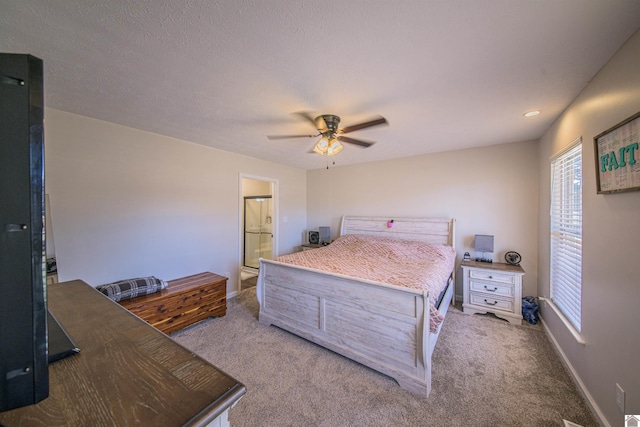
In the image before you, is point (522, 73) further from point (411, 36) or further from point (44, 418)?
point (44, 418)

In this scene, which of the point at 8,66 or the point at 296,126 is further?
the point at 296,126

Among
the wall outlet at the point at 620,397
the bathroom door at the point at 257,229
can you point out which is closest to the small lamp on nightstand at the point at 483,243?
the wall outlet at the point at 620,397

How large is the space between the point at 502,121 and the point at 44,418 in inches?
135

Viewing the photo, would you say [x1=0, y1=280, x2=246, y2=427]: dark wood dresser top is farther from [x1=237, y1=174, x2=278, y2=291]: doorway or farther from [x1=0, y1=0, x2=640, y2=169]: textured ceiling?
[x1=237, y1=174, x2=278, y2=291]: doorway

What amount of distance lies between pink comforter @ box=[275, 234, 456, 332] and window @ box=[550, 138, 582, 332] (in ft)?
3.21

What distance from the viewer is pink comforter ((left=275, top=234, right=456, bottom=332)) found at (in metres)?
2.18

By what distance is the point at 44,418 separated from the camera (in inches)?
19.6

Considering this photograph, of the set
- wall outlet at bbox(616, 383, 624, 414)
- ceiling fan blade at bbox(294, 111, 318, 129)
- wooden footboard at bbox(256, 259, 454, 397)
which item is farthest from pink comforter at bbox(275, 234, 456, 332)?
ceiling fan blade at bbox(294, 111, 318, 129)

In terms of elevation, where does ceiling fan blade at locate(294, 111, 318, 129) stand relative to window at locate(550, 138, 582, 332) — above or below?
above

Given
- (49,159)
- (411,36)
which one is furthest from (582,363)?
(49,159)

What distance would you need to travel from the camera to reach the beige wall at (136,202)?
223 cm

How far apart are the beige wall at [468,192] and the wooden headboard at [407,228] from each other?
0.14 m

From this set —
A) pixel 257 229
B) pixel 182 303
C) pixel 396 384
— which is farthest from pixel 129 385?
pixel 257 229

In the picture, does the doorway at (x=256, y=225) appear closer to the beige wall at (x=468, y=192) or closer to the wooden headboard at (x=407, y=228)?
the wooden headboard at (x=407, y=228)
